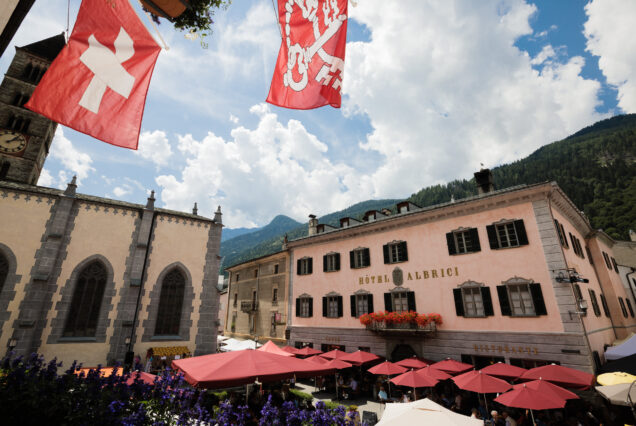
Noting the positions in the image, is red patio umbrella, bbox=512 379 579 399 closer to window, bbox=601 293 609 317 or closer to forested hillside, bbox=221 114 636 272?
window, bbox=601 293 609 317

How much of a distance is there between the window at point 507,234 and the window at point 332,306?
12.0 metres

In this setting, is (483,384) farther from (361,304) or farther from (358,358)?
(361,304)

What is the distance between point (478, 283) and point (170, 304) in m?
20.2

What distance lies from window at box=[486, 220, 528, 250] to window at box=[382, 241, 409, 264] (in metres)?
5.52

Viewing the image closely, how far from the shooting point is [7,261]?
16.5 m

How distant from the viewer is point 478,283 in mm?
17703

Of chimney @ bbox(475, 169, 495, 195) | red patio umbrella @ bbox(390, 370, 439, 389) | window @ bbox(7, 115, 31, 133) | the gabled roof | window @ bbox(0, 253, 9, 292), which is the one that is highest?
the gabled roof

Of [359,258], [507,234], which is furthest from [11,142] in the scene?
→ [507,234]

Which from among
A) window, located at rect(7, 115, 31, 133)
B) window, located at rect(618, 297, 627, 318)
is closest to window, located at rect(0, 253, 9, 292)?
window, located at rect(7, 115, 31, 133)

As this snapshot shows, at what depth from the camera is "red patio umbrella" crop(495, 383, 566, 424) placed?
9.67m

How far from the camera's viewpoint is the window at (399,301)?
20094 millimetres

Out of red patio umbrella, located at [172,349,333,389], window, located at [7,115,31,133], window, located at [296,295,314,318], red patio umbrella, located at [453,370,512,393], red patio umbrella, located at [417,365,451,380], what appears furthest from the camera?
window, located at [7,115,31,133]

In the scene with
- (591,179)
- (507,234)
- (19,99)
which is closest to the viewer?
(507,234)

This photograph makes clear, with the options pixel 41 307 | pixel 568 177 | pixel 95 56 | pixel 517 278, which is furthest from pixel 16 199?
pixel 568 177
